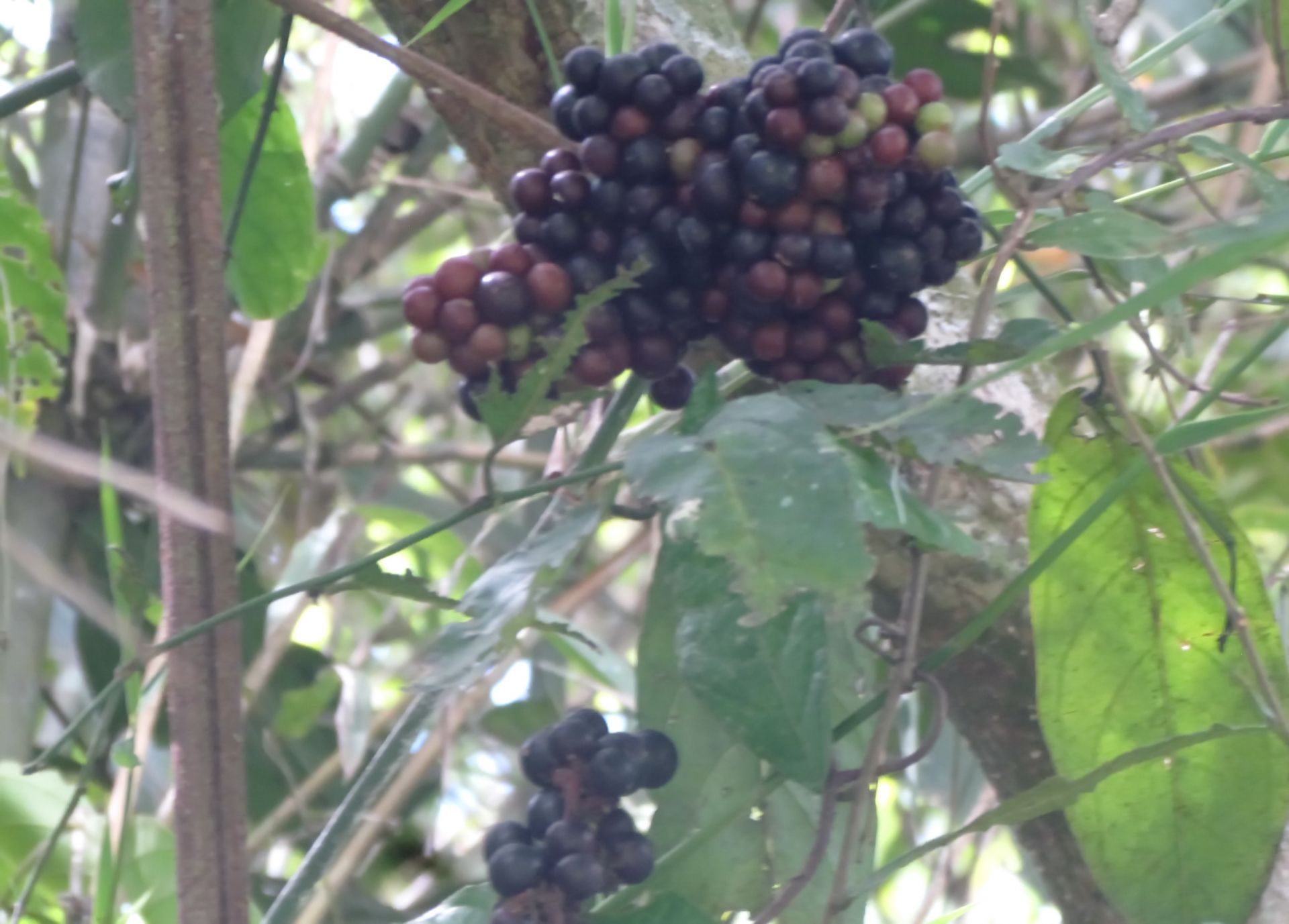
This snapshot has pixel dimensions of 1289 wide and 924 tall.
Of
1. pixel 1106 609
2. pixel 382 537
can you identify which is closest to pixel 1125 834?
pixel 1106 609

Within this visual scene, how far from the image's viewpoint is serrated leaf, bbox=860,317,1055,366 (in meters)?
0.44

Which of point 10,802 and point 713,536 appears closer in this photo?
point 713,536

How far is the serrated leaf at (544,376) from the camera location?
0.42m

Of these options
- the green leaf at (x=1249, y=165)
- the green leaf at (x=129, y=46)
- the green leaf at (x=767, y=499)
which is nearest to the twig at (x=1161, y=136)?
the green leaf at (x=1249, y=165)

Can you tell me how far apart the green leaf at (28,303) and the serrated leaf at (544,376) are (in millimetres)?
444

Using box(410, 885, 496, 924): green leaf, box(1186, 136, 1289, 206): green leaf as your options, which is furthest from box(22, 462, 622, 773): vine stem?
box(1186, 136, 1289, 206): green leaf

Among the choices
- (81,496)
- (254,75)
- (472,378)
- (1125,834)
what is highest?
(81,496)

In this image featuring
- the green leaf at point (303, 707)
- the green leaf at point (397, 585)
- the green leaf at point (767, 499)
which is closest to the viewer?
the green leaf at point (767, 499)

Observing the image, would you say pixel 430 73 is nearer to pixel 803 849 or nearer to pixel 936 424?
pixel 936 424

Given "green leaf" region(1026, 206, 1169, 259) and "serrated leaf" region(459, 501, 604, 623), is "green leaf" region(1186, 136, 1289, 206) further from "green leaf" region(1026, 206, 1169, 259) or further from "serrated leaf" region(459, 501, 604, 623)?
"serrated leaf" region(459, 501, 604, 623)

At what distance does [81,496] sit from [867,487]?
2.61 feet

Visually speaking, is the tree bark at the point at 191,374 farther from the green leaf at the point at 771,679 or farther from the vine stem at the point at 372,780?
the green leaf at the point at 771,679

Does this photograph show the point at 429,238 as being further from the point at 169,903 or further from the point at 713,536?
the point at 713,536

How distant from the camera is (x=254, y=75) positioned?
61 centimetres
